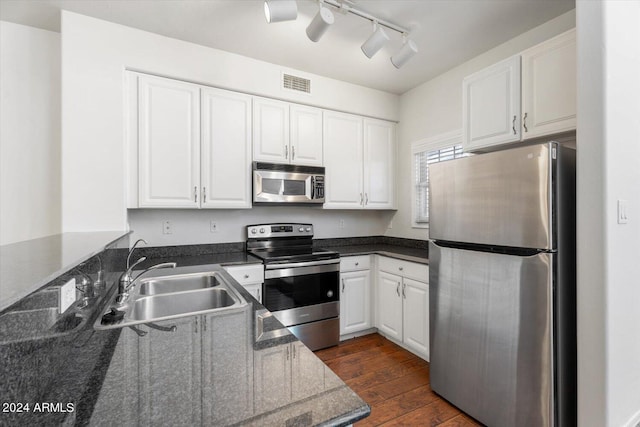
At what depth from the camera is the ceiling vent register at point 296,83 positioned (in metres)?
2.89

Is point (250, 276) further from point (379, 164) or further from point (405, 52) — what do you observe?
point (405, 52)

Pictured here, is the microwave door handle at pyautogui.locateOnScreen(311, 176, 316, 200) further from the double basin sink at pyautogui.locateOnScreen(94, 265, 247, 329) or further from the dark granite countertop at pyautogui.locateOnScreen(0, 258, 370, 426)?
the dark granite countertop at pyautogui.locateOnScreen(0, 258, 370, 426)

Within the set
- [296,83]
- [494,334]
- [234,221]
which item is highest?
[296,83]

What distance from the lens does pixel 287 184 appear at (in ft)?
9.43

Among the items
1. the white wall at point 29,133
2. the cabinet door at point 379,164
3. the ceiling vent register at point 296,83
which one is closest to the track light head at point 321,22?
→ the ceiling vent register at point 296,83

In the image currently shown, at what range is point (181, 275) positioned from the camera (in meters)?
1.84

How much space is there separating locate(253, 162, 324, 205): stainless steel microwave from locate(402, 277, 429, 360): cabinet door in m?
1.20

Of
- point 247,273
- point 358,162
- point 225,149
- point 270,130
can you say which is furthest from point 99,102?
point 358,162

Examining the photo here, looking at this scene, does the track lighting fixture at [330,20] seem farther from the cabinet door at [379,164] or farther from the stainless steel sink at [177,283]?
the stainless steel sink at [177,283]

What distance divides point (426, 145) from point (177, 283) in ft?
8.82

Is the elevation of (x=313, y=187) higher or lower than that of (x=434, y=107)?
lower

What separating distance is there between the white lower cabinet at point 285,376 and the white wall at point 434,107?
262 cm

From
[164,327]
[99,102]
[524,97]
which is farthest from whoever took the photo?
[99,102]

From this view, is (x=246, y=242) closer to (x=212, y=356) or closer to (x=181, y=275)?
(x=181, y=275)
